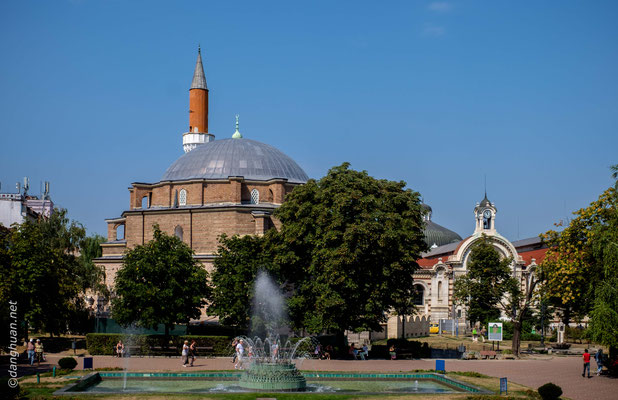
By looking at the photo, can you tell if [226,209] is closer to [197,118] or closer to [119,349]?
[119,349]

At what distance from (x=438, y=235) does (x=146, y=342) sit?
5564 centimetres

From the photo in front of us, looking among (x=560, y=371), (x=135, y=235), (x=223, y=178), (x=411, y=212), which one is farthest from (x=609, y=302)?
(x=135, y=235)

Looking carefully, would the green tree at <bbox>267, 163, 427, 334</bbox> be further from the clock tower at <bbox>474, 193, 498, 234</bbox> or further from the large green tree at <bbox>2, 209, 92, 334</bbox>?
the clock tower at <bbox>474, 193, 498, 234</bbox>

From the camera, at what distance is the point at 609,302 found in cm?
3012

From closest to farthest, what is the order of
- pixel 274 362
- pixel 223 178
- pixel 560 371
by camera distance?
pixel 274 362
pixel 560 371
pixel 223 178

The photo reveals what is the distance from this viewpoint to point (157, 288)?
39.3 metres

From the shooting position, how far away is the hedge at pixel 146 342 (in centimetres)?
3706

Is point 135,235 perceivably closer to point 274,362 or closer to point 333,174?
point 333,174

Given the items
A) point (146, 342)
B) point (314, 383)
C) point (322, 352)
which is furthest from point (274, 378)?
point (146, 342)

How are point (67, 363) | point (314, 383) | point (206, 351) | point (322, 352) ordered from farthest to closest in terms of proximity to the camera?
point (206, 351)
point (322, 352)
point (67, 363)
point (314, 383)

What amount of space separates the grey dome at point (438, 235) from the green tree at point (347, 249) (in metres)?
47.8

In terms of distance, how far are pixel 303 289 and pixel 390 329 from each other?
1846cm

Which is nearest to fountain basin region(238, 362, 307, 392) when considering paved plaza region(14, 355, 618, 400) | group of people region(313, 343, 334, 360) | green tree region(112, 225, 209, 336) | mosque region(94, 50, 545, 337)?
paved plaza region(14, 355, 618, 400)

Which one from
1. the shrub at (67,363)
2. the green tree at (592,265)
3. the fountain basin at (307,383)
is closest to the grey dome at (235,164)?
the green tree at (592,265)
